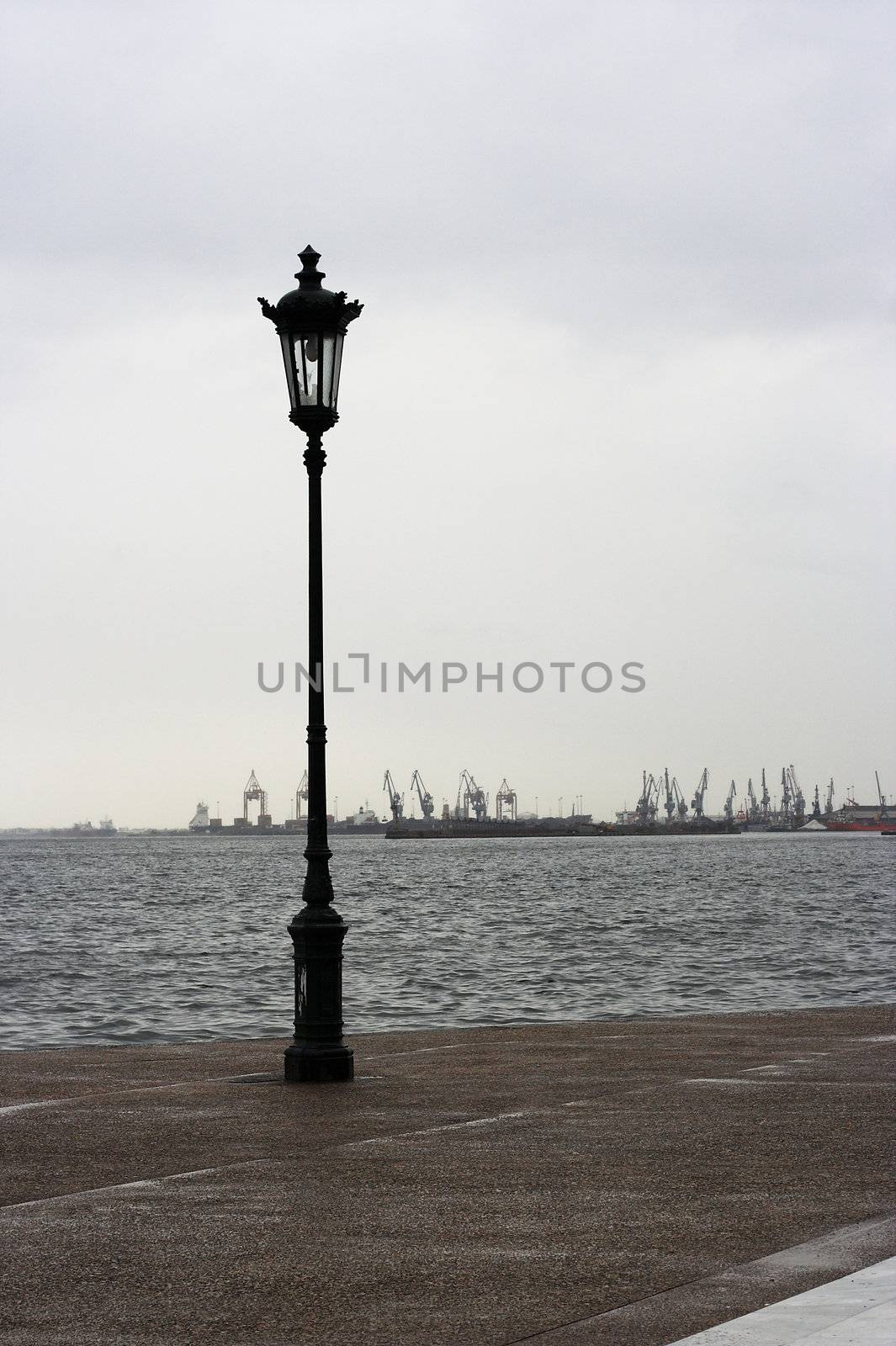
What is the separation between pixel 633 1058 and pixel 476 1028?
Answer: 12.3ft

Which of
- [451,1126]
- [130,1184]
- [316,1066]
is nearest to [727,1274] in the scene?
[130,1184]

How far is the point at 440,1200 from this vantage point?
7156 millimetres

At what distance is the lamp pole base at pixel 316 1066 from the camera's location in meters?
11.4

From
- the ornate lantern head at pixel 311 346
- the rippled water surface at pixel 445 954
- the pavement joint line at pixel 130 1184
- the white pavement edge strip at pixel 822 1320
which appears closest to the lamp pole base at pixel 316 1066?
the pavement joint line at pixel 130 1184

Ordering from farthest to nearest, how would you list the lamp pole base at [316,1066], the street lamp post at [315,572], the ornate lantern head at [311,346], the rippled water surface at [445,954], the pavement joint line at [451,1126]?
1. the rippled water surface at [445,954]
2. the ornate lantern head at [311,346]
3. the street lamp post at [315,572]
4. the lamp pole base at [316,1066]
5. the pavement joint line at [451,1126]

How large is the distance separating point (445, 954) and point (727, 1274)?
110 feet

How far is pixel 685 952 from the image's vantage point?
39531 mm

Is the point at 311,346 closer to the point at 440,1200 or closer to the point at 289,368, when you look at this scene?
the point at 289,368

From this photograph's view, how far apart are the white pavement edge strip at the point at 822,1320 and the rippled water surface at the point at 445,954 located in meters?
17.8

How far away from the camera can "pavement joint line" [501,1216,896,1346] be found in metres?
5.26

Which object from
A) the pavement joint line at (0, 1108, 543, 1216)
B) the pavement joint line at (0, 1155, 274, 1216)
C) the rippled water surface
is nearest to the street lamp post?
the pavement joint line at (0, 1108, 543, 1216)

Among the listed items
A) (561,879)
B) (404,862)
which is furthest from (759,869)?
(404,862)

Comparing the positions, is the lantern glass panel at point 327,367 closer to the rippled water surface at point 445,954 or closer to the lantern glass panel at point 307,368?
the lantern glass panel at point 307,368

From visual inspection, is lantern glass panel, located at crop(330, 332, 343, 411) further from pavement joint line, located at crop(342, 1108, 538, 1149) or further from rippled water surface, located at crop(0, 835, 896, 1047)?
rippled water surface, located at crop(0, 835, 896, 1047)
